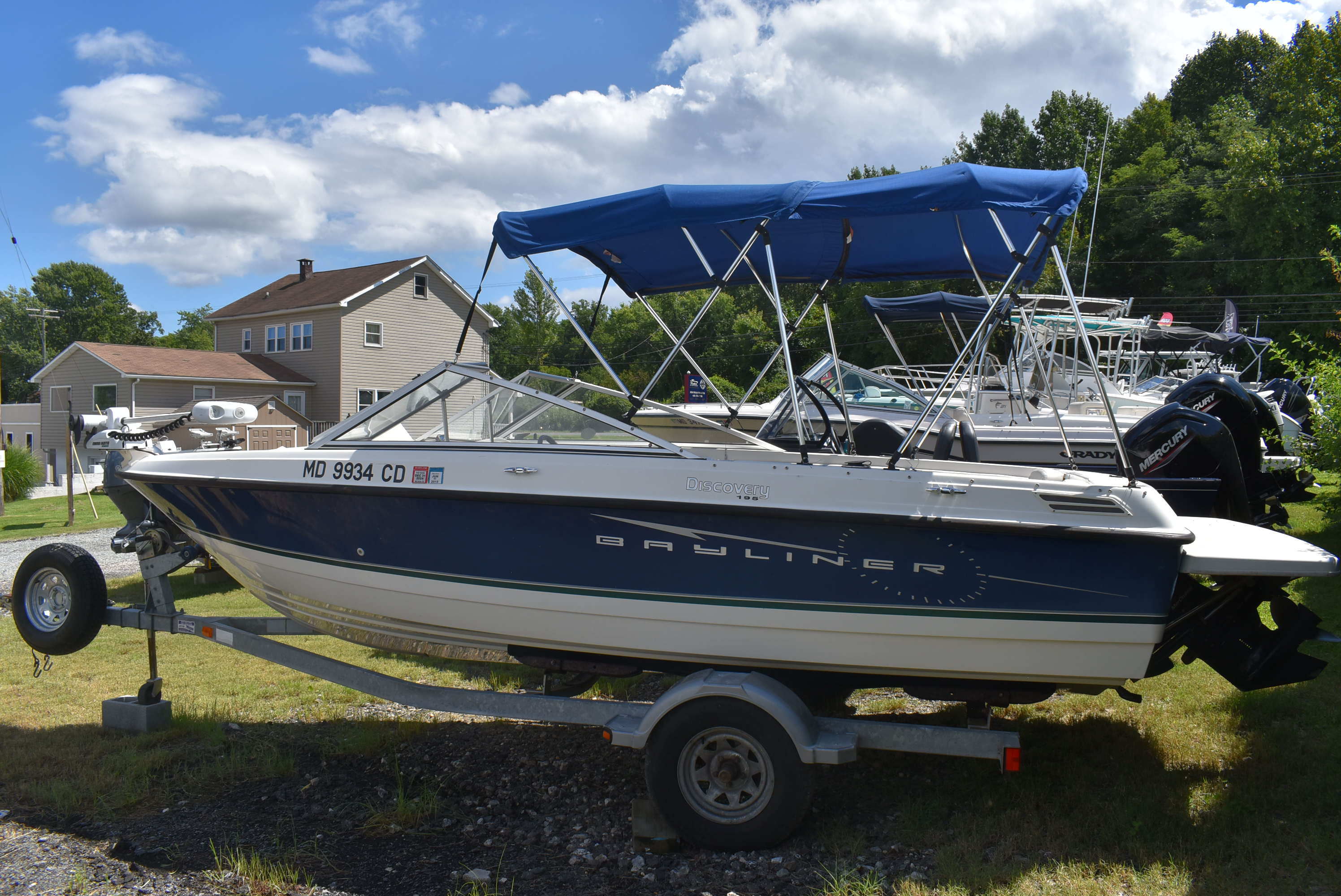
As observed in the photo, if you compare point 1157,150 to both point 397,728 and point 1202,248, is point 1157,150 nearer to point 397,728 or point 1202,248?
point 1202,248

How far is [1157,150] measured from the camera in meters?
Answer: 38.1

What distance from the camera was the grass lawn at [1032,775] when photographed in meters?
3.06

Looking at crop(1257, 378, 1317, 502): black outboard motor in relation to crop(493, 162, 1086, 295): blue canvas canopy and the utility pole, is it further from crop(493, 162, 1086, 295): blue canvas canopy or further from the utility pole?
the utility pole

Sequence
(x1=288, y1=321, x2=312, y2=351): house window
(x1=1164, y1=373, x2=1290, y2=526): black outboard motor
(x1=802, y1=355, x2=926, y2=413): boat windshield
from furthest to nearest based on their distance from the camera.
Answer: (x1=288, y1=321, x2=312, y2=351): house window, (x1=802, y1=355, x2=926, y2=413): boat windshield, (x1=1164, y1=373, x2=1290, y2=526): black outboard motor

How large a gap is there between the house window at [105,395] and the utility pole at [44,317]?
45.6 ft

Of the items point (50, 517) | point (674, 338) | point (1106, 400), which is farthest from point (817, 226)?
point (50, 517)

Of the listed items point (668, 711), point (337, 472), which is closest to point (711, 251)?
point (337, 472)

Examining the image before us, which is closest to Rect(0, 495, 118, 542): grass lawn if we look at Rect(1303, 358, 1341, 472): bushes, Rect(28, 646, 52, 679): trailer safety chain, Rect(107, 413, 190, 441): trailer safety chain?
Rect(107, 413, 190, 441): trailer safety chain

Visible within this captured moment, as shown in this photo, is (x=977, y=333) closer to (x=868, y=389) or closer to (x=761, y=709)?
(x=761, y=709)

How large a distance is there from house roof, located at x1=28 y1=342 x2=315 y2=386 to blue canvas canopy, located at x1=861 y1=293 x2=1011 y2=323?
22.1 metres

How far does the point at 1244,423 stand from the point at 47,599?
23.6 feet

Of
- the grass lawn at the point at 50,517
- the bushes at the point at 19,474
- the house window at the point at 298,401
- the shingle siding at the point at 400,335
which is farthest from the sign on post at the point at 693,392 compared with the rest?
the house window at the point at 298,401

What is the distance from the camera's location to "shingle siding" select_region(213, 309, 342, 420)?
27.7 meters

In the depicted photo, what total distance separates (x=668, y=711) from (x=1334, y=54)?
36.1 meters
